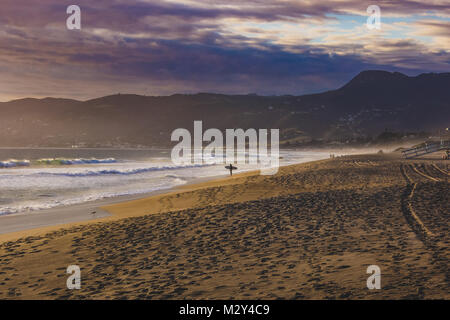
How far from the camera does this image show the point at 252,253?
30.9 ft

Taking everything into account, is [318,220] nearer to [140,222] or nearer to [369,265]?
[369,265]

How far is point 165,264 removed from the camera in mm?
8938

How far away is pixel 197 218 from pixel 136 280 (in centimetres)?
563

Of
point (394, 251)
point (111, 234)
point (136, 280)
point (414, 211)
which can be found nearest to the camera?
point (136, 280)

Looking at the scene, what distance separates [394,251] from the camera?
8891 mm

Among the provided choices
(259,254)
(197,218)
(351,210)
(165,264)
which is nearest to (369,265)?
(259,254)

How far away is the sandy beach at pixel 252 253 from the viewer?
724 cm

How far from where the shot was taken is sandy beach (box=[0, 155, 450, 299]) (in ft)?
23.7

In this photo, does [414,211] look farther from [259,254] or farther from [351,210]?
[259,254]

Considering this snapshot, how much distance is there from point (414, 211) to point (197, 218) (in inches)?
272

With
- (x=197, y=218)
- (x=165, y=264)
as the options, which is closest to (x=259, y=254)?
(x=165, y=264)

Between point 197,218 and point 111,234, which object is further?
point 197,218
